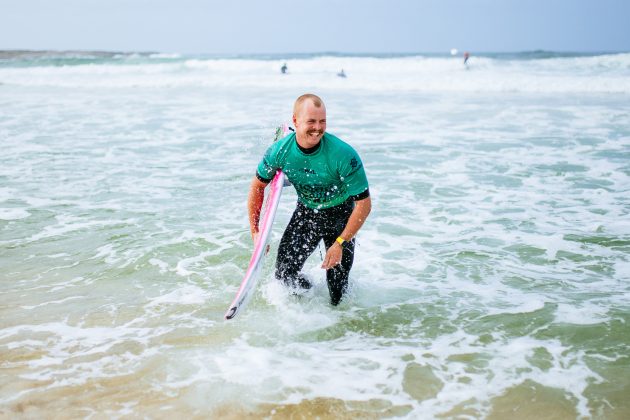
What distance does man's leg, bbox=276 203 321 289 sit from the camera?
4.52 meters

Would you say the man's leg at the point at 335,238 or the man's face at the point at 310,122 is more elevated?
the man's face at the point at 310,122

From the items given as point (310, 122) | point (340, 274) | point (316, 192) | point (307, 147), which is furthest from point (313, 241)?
point (310, 122)

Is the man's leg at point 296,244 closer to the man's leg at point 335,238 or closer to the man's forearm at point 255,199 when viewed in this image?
the man's leg at point 335,238

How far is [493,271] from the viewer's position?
568cm

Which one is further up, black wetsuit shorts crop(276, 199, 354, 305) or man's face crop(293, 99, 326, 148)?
man's face crop(293, 99, 326, 148)

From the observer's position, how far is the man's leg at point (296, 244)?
178 inches

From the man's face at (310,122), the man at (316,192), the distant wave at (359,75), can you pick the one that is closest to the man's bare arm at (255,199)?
the man at (316,192)

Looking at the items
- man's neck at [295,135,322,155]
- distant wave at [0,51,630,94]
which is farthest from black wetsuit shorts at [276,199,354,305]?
distant wave at [0,51,630,94]

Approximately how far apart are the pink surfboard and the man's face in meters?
0.58

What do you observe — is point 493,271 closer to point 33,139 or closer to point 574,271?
point 574,271

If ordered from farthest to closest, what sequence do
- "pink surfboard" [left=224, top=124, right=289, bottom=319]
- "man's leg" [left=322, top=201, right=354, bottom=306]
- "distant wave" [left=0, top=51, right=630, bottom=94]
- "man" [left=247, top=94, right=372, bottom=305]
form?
1. "distant wave" [left=0, top=51, right=630, bottom=94]
2. "man's leg" [left=322, top=201, right=354, bottom=306]
3. "pink surfboard" [left=224, top=124, right=289, bottom=319]
4. "man" [left=247, top=94, right=372, bottom=305]

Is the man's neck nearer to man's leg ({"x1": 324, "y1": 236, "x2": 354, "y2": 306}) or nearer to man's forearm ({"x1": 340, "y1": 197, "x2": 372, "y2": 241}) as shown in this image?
man's forearm ({"x1": 340, "y1": 197, "x2": 372, "y2": 241})

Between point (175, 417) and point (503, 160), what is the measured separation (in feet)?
31.4

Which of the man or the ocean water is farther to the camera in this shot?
the man
